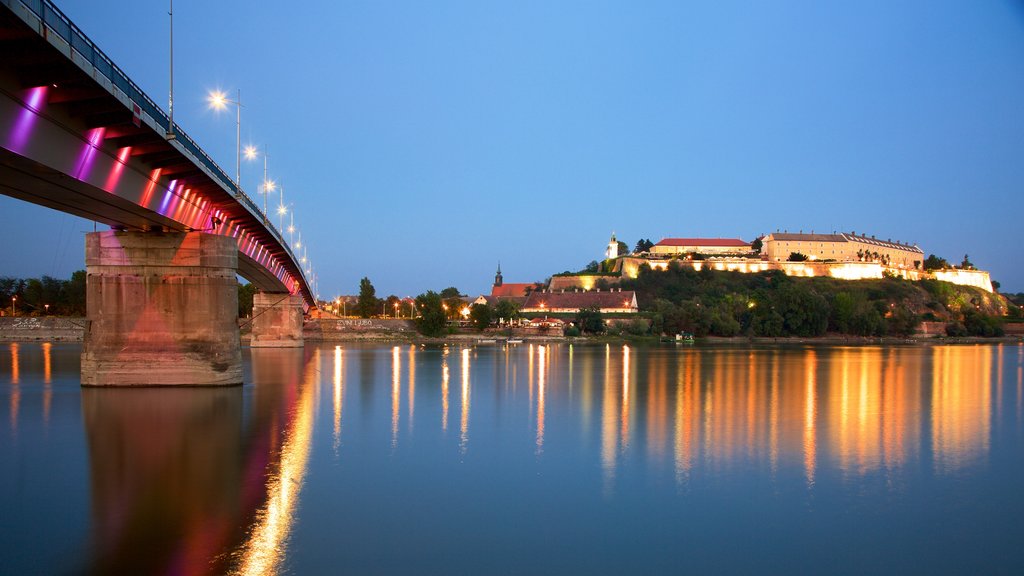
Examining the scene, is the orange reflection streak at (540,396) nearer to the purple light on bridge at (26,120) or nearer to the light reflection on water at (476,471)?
the light reflection on water at (476,471)

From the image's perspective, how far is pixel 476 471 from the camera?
59.5 feet

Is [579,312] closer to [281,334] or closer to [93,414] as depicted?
[281,334]

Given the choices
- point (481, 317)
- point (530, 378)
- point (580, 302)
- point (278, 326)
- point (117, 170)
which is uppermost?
point (117, 170)

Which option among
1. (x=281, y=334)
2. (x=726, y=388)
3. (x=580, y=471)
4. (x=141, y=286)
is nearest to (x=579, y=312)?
(x=281, y=334)

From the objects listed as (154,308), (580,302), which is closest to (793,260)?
(580,302)

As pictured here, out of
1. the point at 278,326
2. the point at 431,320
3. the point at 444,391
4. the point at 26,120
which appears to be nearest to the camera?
Answer: the point at 26,120

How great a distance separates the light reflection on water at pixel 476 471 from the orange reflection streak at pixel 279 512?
0.06 metres

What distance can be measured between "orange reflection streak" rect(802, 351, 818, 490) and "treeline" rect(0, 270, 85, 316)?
90131mm

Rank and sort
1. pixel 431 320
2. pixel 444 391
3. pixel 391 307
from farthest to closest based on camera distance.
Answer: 1. pixel 391 307
2. pixel 431 320
3. pixel 444 391

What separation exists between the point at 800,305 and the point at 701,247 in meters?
51.2

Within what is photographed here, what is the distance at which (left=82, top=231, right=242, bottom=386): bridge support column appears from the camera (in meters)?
28.5

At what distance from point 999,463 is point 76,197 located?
2662cm

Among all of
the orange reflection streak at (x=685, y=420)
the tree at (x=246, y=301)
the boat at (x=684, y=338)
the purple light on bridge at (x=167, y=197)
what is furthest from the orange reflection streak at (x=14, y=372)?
the boat at (x=684, y=338)

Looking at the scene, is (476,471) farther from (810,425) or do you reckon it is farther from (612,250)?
(612,250)
